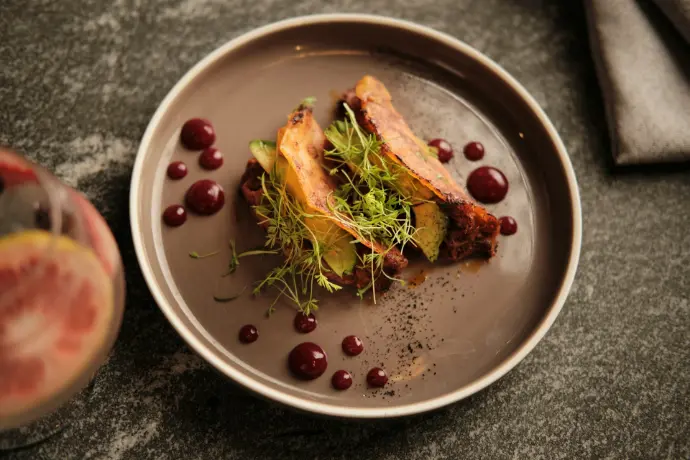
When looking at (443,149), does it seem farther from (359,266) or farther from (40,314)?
(40,314)

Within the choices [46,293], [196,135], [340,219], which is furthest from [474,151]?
[46,293]

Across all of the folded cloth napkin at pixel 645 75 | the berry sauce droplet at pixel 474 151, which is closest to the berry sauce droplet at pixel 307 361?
the berry sauce droplet at pixel 474 151

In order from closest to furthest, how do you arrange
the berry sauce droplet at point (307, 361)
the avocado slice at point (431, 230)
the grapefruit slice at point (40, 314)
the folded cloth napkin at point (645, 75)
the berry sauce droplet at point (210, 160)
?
1. the grapefruit slice at point (40, 314)
2. the berry sauce droplet at point (307, 361)
3. the avocado slice at point (431, 230)
4. the berry sauce droplet at point (210, 160)
5. the folded cloth napkin at point (645, 75)

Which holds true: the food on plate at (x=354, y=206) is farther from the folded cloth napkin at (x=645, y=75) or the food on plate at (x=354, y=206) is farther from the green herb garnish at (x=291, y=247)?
the folded cloth napkin at (x=645, y=75)

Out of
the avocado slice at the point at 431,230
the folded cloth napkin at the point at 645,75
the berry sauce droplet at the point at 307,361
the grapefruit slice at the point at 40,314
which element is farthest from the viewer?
the folded cloth napkin at the point at 645,75

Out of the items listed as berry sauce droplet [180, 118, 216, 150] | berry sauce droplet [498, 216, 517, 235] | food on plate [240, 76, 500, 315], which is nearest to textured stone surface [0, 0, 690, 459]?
berry sauce droplet [180, 118, 216, 150]

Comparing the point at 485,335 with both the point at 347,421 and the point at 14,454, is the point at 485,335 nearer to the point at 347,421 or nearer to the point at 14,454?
the point at 347,421
